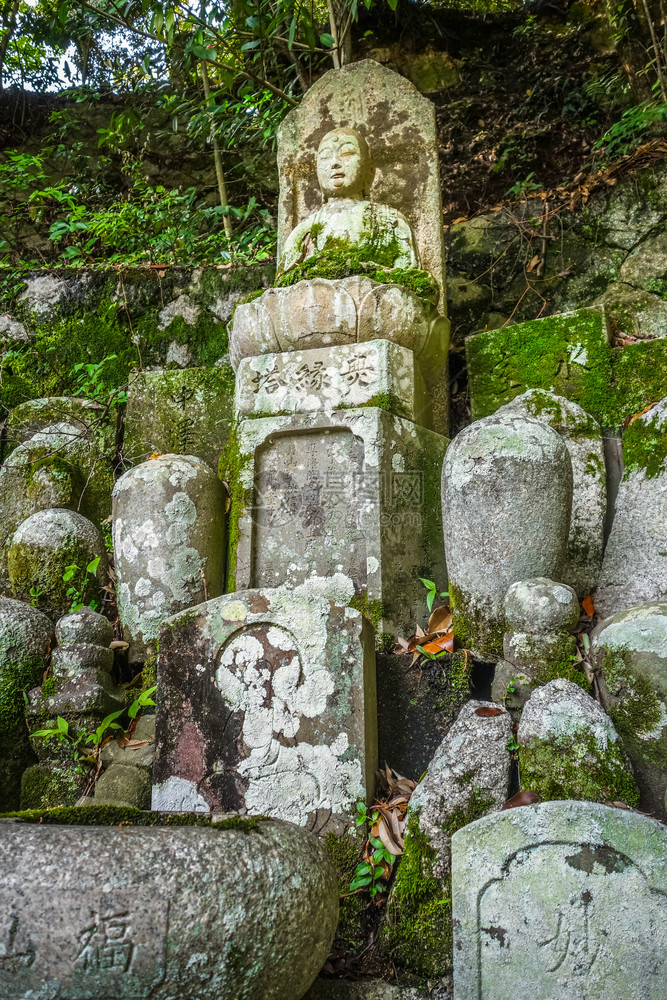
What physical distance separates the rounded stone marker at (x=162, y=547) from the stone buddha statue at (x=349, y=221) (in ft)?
4.46

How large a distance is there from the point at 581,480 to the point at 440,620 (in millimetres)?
847

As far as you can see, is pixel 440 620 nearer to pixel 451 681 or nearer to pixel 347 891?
pixel 451 681

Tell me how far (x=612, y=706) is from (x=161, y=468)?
209cm

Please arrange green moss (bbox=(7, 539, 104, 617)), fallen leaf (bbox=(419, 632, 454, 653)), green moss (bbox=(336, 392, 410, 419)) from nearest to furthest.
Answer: fallen leaf (bbox=(419, 632, 454, 653))
green moss (bbox=(336, 392, 410, 419))
green moss (bbox=(7, 539, 104, 617))

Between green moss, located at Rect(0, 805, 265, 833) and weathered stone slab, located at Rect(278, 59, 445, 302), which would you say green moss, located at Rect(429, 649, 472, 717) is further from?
weathered stone slab, located at Rect(278, 59, 445, 302)

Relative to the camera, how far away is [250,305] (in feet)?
12.6

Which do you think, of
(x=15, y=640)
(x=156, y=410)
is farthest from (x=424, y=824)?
(x=156, y=410)

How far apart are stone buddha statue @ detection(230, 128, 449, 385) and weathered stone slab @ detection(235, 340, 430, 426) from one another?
0.30 feet

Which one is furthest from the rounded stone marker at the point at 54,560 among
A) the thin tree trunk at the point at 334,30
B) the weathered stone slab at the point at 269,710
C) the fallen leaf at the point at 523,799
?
the thin tree trunk at the point at 334,30

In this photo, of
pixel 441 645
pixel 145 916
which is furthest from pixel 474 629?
pixel 145 916

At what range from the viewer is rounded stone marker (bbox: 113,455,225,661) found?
339 cm

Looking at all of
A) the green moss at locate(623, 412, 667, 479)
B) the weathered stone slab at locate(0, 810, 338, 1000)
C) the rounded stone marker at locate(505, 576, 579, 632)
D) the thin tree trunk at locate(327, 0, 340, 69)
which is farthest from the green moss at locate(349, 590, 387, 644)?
the thin tree trunk at locate(327, 0, 340, 69)

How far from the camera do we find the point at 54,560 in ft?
11.9

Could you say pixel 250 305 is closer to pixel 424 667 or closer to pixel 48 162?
pixel 424 667
